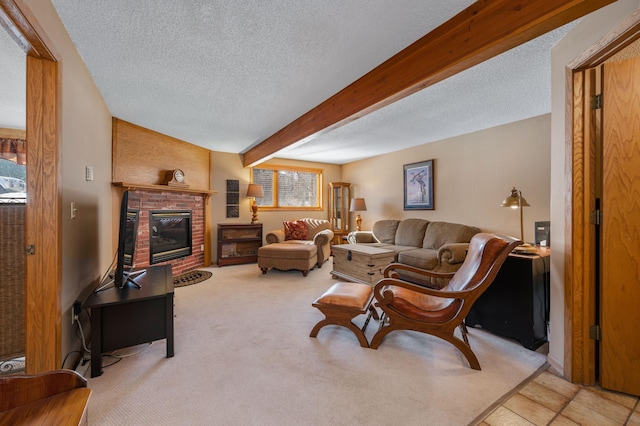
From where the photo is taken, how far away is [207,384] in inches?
65.7

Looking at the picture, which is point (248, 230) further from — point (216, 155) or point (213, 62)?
point (213, 62)

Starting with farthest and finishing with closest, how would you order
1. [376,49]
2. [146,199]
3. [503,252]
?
1. [146,199]
2. [376,49]
3. [503,252]

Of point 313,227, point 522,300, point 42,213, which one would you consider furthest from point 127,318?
point 313,227

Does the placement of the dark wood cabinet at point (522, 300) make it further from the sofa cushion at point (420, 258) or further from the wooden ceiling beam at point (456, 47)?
the wooden ceiling beam at point (456, 47)

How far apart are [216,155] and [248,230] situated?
1.65 metres

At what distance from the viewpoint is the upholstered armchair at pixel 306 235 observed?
15.8 ft

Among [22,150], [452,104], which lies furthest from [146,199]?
[452,104]

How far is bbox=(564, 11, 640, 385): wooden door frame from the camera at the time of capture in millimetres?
1621

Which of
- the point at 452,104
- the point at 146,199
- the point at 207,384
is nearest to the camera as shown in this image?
the point at 207,384

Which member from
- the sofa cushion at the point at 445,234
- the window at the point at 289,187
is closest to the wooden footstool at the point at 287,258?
the window at the point at 289,187

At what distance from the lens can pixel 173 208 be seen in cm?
433

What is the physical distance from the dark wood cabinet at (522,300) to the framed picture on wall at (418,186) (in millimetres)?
2464

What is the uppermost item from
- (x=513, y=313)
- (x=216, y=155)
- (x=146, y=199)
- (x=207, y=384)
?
(x=216, y=155)

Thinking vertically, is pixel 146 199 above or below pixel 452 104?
below
